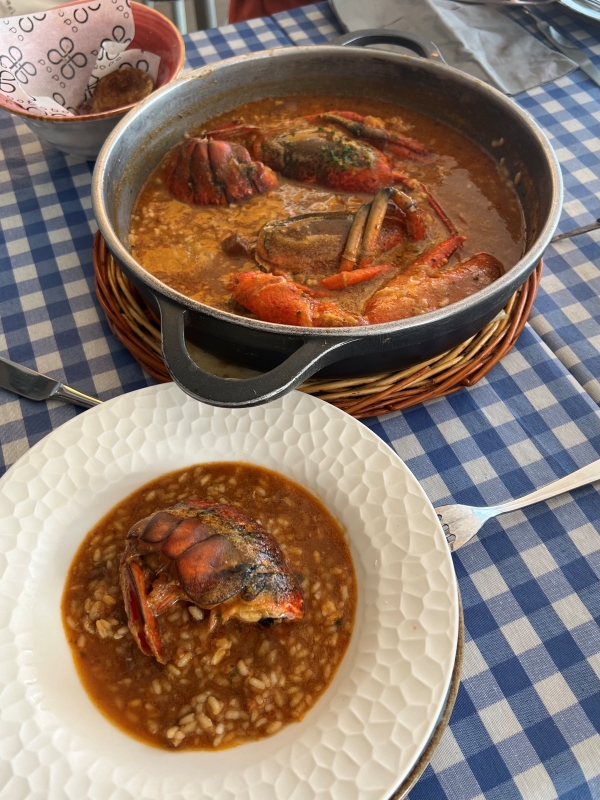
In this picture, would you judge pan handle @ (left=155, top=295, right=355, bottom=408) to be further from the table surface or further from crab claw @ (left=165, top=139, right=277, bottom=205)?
crab claw @ (left=165, top=139, right=277, bottom=205)

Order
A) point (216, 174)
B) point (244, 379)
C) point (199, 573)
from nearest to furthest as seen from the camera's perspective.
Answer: point (199, 573) < point (244, 379) < point (216, 174)

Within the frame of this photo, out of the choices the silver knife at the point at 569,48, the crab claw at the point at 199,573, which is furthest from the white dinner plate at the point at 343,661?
the silver knife at the point at 569,48

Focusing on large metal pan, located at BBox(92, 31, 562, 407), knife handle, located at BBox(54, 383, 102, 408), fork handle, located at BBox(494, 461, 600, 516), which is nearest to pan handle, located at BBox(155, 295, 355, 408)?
large metal pan, located at BBox(92, 31, 562, 407)

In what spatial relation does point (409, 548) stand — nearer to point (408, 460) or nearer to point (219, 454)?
point (408, 460)

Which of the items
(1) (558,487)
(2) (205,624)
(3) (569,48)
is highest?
(3) (569,48)

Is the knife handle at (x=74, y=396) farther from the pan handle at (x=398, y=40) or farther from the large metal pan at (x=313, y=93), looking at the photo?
the pan handle at (x=398, y=40)

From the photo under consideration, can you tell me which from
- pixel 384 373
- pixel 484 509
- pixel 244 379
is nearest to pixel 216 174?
pixel 384 373

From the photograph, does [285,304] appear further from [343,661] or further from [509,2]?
[509,2]
